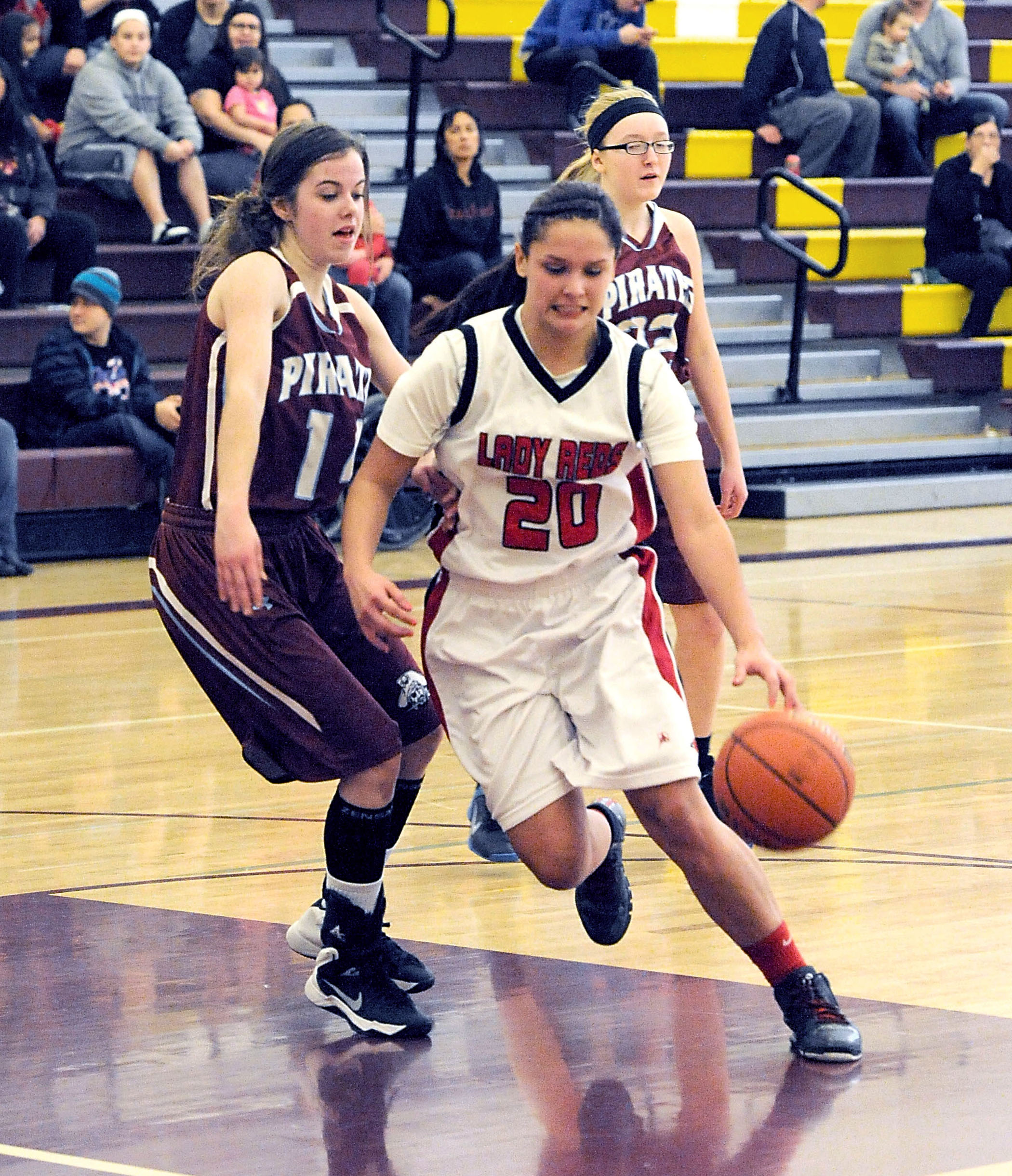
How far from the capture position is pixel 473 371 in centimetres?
365

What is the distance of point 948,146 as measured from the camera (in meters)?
15.4

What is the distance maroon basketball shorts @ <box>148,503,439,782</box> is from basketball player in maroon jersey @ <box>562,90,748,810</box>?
101 centimetres

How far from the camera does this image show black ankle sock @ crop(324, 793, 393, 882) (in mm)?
3828

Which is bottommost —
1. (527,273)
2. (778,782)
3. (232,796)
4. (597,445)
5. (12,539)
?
(12,539)

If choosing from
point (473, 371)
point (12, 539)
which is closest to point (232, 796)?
point (473, 371)

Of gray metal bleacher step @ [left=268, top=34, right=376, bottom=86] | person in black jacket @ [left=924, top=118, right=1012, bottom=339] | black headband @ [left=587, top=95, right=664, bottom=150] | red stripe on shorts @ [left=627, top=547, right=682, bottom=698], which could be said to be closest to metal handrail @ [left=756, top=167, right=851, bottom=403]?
person in black jacket @ [left=924, top=118, right=1012, bottom=339]

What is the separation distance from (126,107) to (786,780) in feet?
28.6

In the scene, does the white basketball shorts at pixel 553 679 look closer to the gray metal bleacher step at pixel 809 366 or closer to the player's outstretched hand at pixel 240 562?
the player's outstretched hand at pixel 240 562

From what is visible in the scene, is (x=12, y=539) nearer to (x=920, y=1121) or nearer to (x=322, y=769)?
(x=322, y=769)

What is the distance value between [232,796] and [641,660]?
2307mm

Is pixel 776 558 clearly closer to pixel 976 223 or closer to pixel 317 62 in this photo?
pixel 976 223

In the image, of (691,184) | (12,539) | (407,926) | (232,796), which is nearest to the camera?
(407,926)

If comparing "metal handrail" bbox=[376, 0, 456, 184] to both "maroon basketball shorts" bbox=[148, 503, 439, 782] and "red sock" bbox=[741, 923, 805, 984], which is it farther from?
"red sock" bbox=[741, 923, 805, 984]

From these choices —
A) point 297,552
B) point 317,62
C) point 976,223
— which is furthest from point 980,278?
point 297,552
